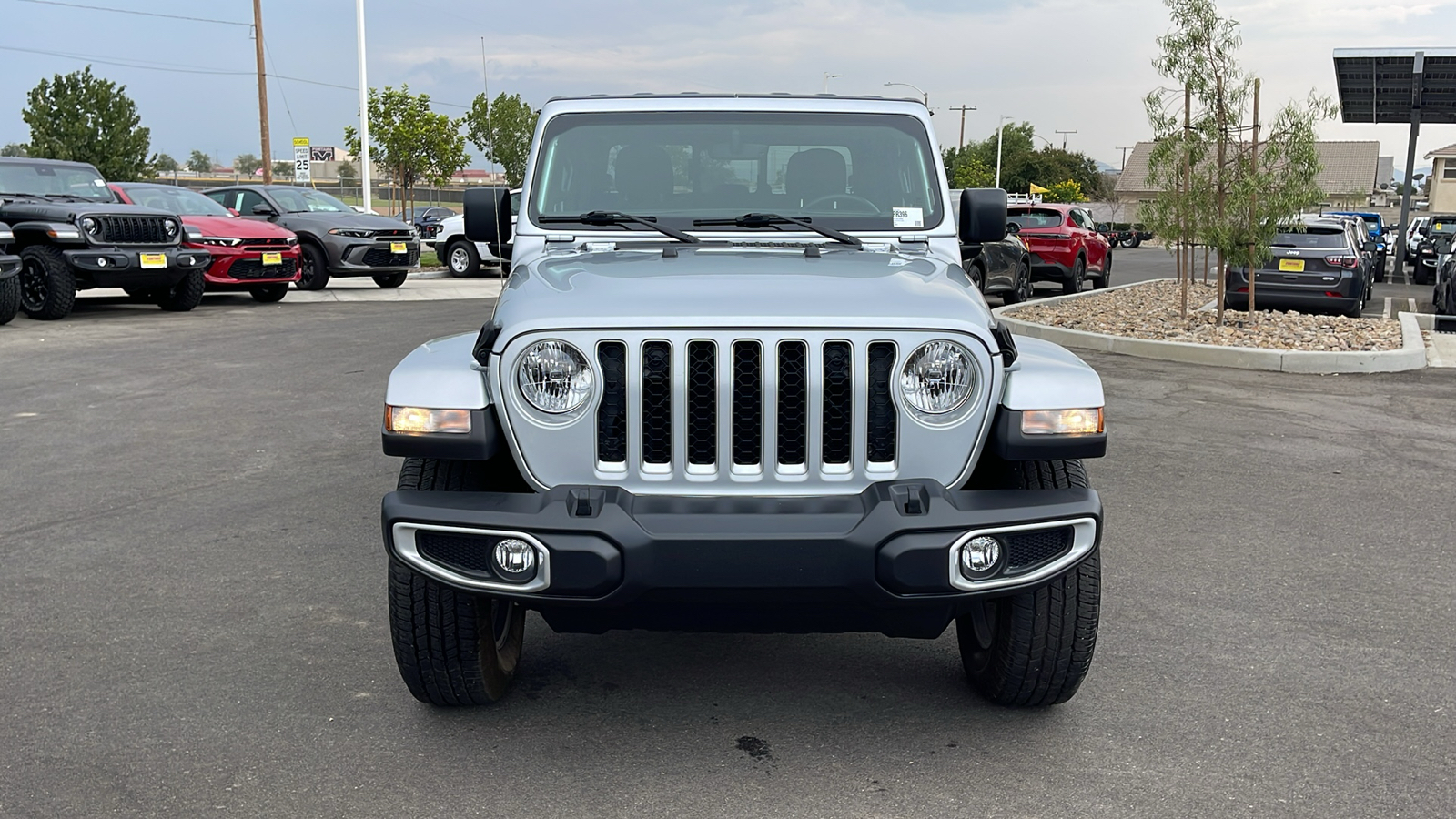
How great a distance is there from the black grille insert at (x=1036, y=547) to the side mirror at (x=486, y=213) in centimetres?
256

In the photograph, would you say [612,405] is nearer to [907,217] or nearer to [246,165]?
[907,217]

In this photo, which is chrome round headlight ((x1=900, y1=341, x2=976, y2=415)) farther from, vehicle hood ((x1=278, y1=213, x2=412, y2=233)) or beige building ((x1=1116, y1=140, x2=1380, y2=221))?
beige building ((x1=1116, y1=140, x2=1380, y2=221))

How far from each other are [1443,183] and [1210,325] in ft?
252

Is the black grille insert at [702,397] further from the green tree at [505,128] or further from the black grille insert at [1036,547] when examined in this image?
the green tree at [505,128]

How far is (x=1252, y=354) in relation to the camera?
12047 mm

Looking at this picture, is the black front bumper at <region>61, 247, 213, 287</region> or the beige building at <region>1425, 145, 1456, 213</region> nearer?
the black front bumper at <region>61, 247, 213, 287</region>

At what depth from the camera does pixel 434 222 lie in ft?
120

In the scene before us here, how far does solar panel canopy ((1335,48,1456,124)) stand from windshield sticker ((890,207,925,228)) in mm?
23729

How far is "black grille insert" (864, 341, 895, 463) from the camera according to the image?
10.7 feet

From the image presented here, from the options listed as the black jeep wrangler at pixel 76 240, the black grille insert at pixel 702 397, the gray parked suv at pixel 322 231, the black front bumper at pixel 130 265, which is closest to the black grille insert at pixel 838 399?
the black grille insert at pixel 702 397

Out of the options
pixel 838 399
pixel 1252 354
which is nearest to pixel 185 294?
pixel 1252 354

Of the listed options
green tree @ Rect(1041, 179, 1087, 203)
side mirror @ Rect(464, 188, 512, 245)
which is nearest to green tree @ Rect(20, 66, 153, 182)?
side mirror @ Rect(464, 188, 512, 245)

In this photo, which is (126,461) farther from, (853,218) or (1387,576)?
(1387,576)

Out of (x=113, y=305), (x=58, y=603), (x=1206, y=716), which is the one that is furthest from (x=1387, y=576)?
(x=113, y=305)
